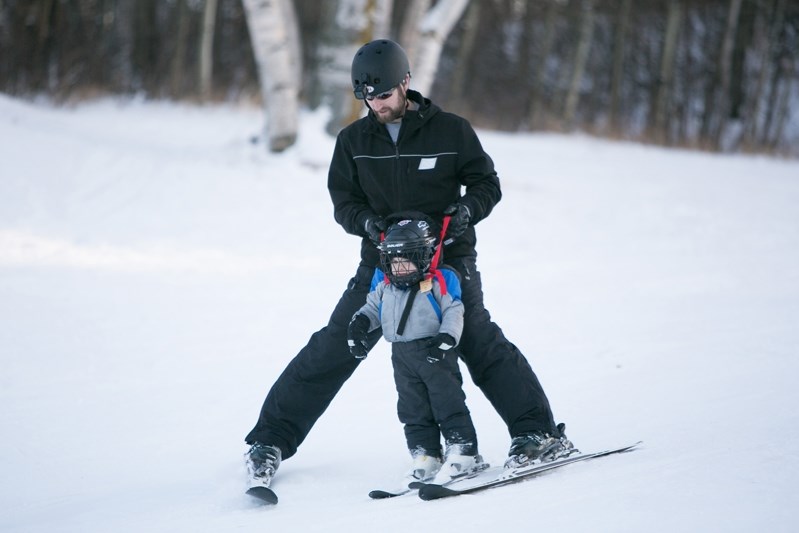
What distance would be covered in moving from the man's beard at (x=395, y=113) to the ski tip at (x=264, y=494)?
1676 mm

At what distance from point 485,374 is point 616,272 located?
462cm

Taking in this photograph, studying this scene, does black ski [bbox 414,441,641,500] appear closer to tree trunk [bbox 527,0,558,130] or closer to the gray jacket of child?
the gray jacket of child

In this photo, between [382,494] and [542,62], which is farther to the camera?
[542,62]

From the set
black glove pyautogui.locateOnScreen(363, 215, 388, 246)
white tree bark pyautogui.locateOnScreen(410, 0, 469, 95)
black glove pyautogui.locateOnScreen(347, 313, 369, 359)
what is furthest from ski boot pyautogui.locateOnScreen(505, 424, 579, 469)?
white tree bark pyautogui.locateOnScreen(410, 0, 469, 95)

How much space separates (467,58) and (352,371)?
19.6 meters

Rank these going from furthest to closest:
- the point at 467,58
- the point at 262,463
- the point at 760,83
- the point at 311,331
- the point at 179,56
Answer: the point at 467,58 < the point at 760,83 < the point at 179,56 < the point at 311,331 < the point at 262,463

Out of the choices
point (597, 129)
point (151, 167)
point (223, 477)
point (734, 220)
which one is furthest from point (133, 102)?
point (223, 477)

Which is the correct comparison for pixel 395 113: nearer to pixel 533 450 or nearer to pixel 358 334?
pixel 358 334

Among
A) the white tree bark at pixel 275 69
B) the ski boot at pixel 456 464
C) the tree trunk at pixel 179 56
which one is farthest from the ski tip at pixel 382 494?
the tree trunk at pixel 179 56

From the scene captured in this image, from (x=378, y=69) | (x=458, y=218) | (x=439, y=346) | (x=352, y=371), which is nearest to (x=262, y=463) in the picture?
(x=352, y=371)

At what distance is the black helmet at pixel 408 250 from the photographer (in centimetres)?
353

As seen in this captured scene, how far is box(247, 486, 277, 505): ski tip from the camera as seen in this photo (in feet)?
11.7

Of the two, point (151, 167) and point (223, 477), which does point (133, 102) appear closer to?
point (151, 167)

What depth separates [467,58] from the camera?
2253 cm
